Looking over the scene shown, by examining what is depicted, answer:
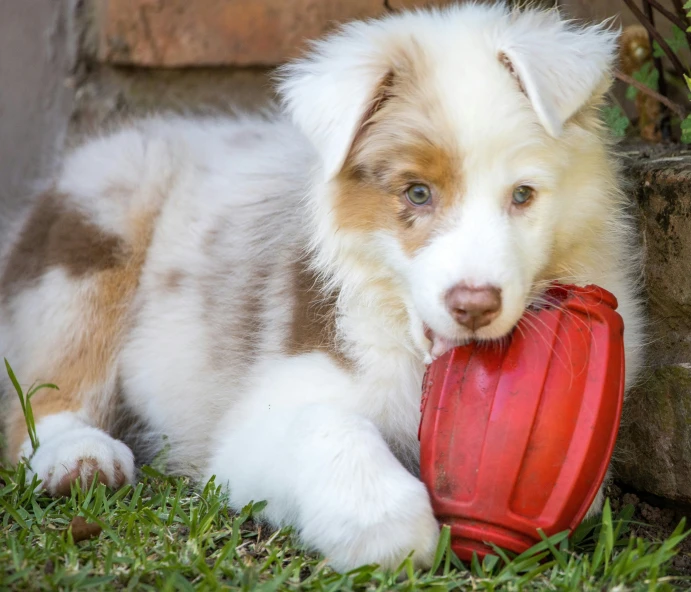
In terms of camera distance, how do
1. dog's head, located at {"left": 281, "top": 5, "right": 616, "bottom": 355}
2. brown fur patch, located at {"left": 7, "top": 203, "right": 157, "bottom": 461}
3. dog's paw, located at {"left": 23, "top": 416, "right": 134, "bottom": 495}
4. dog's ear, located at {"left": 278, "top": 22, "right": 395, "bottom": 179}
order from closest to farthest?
dog's head, located at {"left": 281, "top": 5, "right": 616, "bottom": 355}, dog's ear, located at {"left": 278, "top": 22, "right": 395, "bottom": 179}, dog's paw, located at {"left": 23, "top": 416, "right": 134, "bottom": 495}, brown fur patch, located at {"left": 7, "top": 203, "right": 157, "bottom": 461}

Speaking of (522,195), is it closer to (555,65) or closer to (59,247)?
(555,65)

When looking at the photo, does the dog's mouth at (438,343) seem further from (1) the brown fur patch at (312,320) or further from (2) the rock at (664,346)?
(2) the rock at (664,346)

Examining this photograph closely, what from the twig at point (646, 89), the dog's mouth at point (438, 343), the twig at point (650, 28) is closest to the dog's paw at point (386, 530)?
the dog's mouth at point (438, 343)

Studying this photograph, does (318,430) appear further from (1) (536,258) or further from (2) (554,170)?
(2) (554,170)

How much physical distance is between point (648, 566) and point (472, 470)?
48 cm

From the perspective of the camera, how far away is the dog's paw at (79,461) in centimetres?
311

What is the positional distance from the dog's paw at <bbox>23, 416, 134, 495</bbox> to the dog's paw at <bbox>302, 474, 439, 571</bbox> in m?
1.01

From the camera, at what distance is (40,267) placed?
12.2 ft

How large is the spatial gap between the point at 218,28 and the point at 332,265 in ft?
6.53

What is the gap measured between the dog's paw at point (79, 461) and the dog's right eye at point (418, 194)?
1337 millimetres

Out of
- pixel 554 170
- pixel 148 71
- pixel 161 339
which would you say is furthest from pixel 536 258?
pixel 148 71

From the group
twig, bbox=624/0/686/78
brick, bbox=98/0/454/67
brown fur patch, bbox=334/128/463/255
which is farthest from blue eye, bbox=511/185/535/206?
brick, bbox=98/0/454/67

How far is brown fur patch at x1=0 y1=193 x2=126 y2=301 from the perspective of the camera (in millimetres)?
3668

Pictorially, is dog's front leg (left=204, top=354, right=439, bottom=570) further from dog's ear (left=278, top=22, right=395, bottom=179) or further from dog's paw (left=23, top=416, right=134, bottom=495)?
dog's ear (left=278, top=22, right=395, bottom=179)
